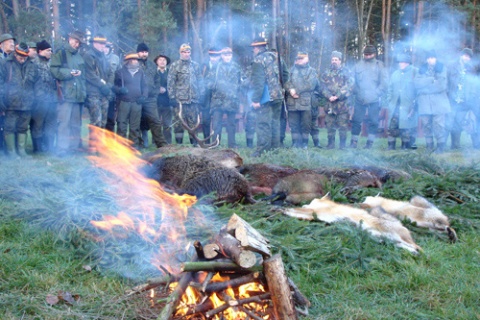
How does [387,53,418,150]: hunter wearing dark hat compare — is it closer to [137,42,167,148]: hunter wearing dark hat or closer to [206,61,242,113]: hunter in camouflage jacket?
[206,61,242,113]: hunter in camouflage jacket

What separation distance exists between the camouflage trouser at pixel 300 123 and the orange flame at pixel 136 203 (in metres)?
6.21

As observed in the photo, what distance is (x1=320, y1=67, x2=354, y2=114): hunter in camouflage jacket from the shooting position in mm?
11828

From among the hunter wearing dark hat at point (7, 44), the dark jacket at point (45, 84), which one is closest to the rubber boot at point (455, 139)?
the dark jacket at point (45, 84)

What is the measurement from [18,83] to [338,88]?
21.5 feet

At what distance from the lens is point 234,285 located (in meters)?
3.19

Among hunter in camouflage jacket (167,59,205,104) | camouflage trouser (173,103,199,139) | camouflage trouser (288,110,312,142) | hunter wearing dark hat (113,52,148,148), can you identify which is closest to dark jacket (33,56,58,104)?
hunter wearing dark hat (113,52,148,148)

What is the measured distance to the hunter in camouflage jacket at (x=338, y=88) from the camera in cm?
1183

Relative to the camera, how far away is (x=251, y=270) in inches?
126

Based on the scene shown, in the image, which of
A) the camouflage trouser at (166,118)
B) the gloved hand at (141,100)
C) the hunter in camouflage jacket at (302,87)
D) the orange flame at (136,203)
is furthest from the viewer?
the camouflage trouser at (166,118)

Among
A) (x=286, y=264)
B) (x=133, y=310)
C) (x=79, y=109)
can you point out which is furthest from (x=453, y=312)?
(x=79, y=109)

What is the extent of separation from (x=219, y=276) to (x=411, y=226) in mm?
2511

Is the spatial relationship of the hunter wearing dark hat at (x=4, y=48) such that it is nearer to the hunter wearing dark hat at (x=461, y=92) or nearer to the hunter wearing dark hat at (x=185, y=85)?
the hunter wearing dark hat at (x=185, y=85)

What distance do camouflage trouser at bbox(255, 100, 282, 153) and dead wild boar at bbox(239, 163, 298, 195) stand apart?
11.1 feet

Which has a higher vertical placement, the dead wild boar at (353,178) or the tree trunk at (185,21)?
the tree trunk at (185,21)
